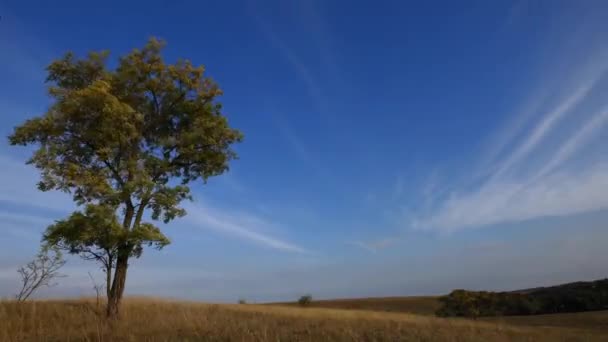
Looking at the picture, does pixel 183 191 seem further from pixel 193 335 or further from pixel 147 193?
pixel 193 335

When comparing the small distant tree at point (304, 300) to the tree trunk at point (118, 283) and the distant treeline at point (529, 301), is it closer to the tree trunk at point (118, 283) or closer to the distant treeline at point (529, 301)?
the distant treeline at point (529, 301)

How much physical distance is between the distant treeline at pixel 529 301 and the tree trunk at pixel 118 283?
31.5 m

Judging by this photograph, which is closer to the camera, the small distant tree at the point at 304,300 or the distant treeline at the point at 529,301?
the distant treeline at the point at 529,301

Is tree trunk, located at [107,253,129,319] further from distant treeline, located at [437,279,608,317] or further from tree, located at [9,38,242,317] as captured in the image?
distant treeline, located at [437,279,608,317]

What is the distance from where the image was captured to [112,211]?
548 inches

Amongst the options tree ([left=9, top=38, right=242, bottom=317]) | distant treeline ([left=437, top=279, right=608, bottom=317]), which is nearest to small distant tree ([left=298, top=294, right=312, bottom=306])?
distant treeline ([left=437, top=279, right=608, bottom=317])

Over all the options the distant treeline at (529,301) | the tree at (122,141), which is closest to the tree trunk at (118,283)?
the tree at (122,141)

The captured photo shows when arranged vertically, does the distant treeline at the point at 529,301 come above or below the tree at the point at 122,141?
below

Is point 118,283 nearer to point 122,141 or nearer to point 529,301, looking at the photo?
point 122,141

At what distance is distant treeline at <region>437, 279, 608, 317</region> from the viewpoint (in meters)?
37.2

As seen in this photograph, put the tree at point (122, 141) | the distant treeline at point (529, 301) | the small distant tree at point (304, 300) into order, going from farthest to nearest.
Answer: the small distant tree at point (304, 300) < the distant treeline at point (529, 301) < the tree at point (122, 141)

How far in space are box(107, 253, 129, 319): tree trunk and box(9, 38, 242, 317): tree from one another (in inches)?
1.5

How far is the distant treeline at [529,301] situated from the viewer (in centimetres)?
3722

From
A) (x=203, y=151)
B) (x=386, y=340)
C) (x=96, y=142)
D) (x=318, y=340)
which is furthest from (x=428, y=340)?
(x=96, y=142)
